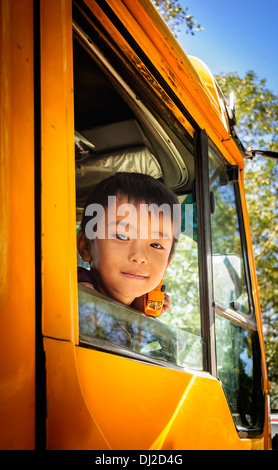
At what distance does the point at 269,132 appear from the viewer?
33.6ft

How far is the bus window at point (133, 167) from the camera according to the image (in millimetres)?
1315

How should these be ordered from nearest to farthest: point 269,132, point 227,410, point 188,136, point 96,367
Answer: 1. point 96,367
2. point 227,410
3. point 188,136
4. point 269,132

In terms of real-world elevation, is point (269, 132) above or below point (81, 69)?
above

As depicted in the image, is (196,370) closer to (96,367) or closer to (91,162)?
(96,367)

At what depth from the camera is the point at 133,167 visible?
217cm

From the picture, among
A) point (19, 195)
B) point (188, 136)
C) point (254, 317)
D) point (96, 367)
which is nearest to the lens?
point (19, 195)

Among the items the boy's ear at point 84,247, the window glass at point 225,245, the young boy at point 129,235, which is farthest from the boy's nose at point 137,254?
the window glass at point 225,245

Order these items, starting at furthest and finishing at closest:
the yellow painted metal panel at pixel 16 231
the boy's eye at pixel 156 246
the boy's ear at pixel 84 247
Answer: the boy's eye at pixel 156 246 → the boy's ear at pixel 84 247 → the yellow painted metal panel at pixel 16 231

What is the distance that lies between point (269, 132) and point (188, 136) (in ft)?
28.8

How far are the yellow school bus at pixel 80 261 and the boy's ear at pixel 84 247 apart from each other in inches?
3.7

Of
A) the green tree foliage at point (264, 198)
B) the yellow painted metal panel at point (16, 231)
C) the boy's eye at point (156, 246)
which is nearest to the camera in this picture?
the yellow painted metal panel at point (16, 231)

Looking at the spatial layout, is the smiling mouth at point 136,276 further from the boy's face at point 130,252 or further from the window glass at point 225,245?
the window glass at point 225,245
